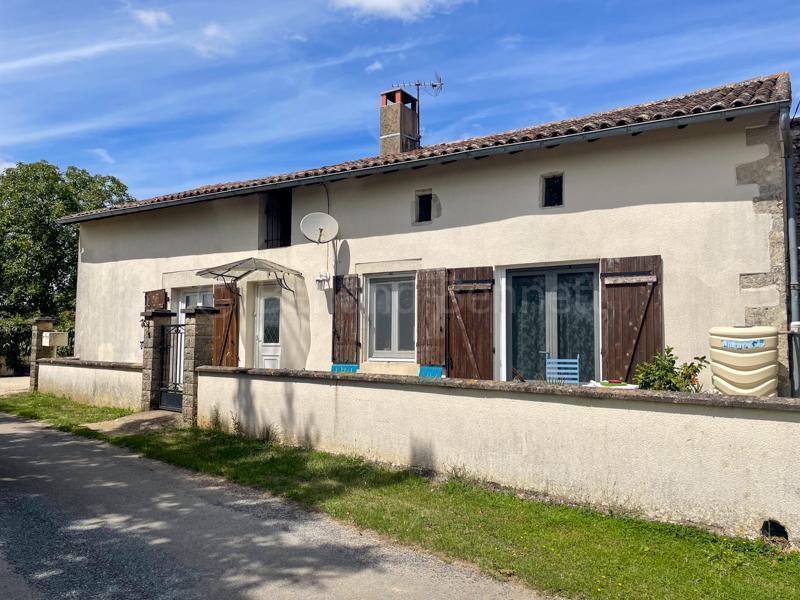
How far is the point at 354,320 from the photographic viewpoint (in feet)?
30.7

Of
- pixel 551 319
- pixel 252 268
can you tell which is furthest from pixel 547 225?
pixel 252 268

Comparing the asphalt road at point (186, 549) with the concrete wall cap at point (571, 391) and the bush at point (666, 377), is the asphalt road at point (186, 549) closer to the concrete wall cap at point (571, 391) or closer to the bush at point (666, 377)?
the concrete wall cap at point (571, 391)

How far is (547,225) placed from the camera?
25.6 feet

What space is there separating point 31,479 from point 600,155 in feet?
23.4

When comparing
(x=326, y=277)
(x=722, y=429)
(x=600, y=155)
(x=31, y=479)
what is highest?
(x=600, y=155)

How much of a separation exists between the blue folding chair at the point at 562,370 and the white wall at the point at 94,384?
6.28 metres

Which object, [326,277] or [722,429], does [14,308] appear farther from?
[722,429]

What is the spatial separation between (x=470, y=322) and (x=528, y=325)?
77 centimetres

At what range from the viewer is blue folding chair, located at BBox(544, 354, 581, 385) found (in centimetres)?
761

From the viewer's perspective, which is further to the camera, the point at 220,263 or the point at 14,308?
the point at 14,308

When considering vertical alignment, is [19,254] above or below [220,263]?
above

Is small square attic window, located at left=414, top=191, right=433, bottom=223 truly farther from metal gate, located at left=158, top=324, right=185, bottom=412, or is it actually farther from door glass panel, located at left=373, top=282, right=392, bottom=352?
metal gate, located at left=158, top=324, right=185, bottom=412

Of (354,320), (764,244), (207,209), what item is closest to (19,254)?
(207,209)

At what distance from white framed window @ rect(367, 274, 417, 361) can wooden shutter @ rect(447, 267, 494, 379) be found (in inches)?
26.8
